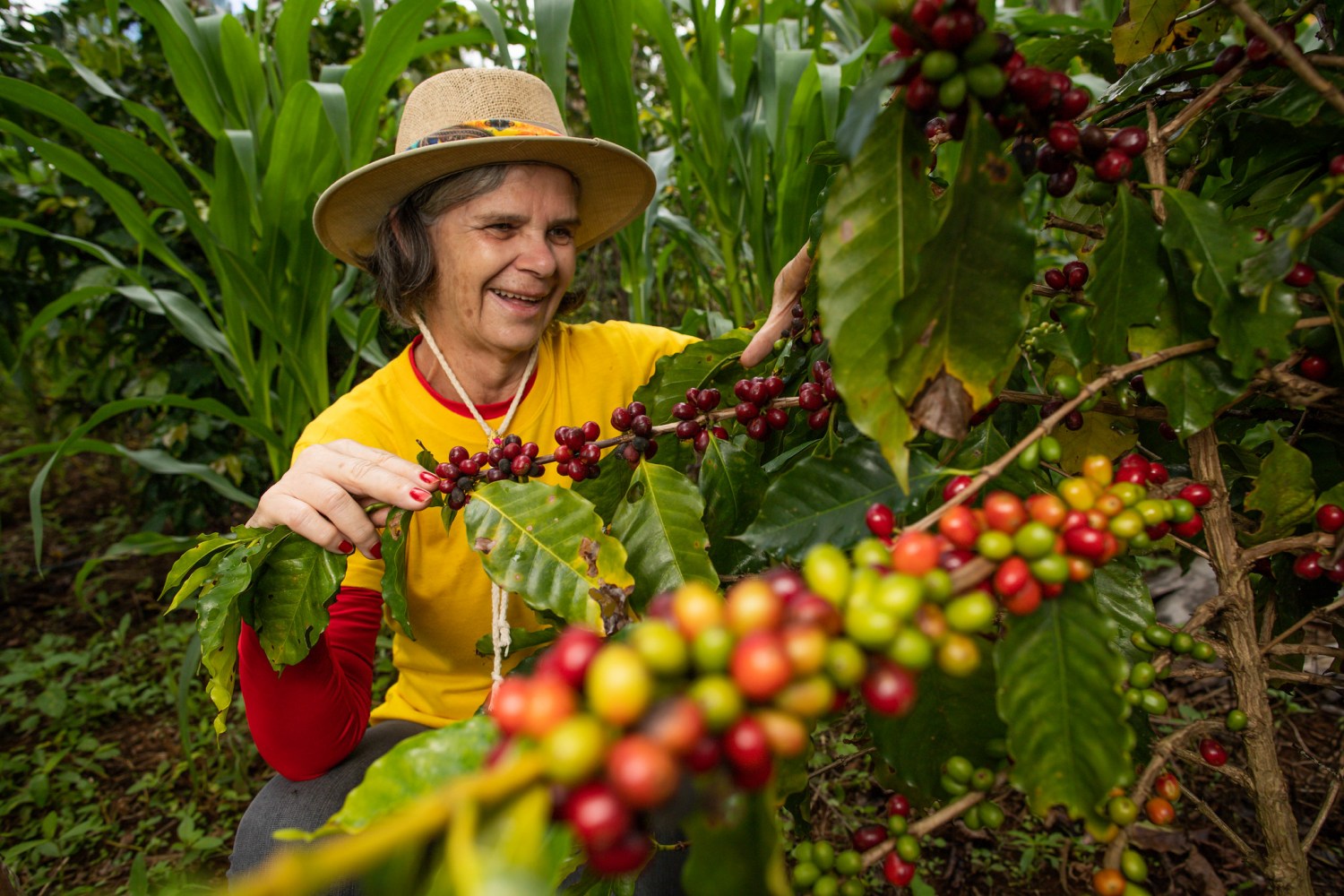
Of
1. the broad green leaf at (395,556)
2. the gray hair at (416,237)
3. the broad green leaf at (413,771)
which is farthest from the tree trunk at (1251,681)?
the gray hair at (416,237)

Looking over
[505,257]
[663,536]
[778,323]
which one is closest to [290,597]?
[663,536]

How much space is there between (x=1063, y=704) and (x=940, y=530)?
17cm

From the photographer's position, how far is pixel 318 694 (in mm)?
1301

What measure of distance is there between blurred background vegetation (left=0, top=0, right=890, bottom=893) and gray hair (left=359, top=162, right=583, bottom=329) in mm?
212

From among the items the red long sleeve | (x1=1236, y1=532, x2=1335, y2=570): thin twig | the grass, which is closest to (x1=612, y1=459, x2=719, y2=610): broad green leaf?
(x1=1236, y1=532, x2=1335, y2=570): thin twig

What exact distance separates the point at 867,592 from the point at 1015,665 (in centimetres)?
25

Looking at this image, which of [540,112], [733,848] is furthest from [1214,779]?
[540,112]

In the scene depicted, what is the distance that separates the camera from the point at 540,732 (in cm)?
28

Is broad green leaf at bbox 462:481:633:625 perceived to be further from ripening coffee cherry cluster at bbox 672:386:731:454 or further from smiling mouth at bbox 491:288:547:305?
smiling mouth at bbox 491:288:547:305

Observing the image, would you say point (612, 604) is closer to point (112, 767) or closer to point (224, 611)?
point (224, 611)

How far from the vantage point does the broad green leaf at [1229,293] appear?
1.83 feet

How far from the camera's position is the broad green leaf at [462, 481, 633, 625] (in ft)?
2.45

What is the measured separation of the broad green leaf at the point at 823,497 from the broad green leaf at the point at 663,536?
0.41 ft

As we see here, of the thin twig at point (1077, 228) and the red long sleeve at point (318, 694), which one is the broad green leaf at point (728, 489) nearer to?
the thin twig at point (1077, 228)
